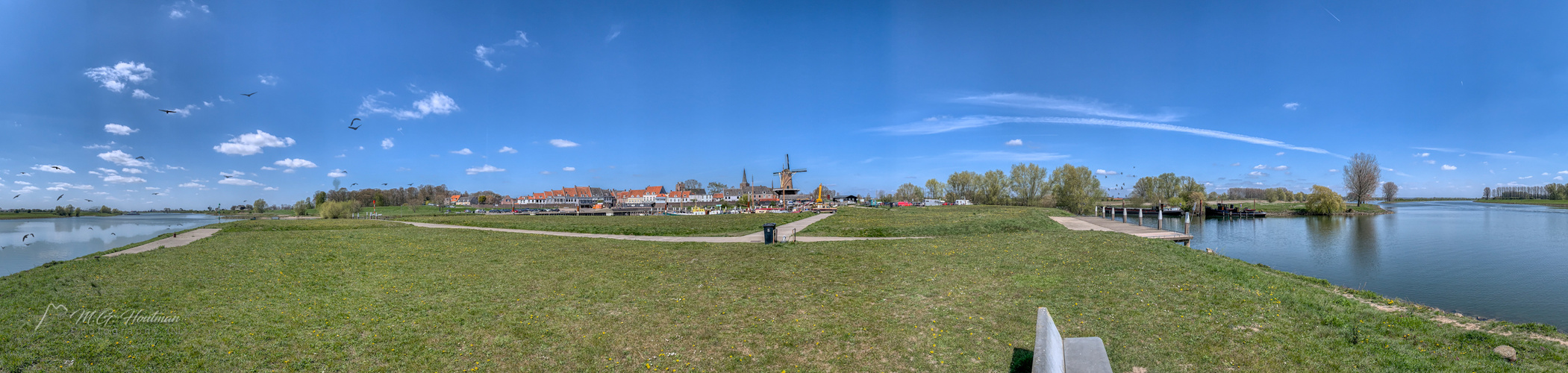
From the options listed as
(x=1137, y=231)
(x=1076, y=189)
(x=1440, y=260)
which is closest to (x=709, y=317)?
(x=1137, y=231)

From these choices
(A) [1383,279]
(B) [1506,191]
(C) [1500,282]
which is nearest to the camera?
(C) [1500,282]

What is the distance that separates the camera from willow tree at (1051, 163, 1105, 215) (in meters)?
69.0

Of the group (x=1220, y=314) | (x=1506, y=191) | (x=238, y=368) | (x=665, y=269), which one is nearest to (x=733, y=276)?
(x=665, y=269)

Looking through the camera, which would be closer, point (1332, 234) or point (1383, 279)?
point (1383, 279)

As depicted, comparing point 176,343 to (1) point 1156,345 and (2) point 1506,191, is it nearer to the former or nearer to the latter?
(1) point 1156,345

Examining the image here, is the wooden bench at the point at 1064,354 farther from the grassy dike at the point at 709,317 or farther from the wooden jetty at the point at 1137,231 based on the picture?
the wooden jetty at the point at 1137,231

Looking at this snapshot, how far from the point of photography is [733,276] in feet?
35.3

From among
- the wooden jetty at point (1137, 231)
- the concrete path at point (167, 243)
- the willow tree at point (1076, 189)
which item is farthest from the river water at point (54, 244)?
the willow tree at point (1076, 189)

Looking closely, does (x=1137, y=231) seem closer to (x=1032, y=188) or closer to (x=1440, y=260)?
(x=1440, y=260)

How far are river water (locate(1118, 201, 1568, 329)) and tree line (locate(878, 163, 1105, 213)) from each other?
31.5m

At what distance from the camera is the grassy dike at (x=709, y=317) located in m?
5.64

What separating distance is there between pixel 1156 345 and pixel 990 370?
2.36 m

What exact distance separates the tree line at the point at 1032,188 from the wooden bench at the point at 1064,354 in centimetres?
7244

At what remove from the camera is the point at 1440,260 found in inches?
773
